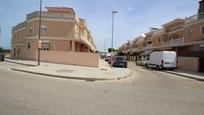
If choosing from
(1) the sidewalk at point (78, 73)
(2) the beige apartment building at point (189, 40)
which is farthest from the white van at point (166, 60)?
(1) the sidewalk at point (78, 73)

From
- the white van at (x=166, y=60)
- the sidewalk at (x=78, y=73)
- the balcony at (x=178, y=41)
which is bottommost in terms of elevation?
the sidewalk at (x=78, y=73)

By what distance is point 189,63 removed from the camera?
3472 centimetres

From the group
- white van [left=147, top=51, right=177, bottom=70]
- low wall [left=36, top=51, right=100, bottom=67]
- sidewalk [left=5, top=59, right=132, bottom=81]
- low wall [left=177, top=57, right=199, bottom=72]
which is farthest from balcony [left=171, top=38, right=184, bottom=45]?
sidewalk [left=5, top=59, right=132, bottom=81]

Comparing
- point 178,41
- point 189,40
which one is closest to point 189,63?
point 189,40

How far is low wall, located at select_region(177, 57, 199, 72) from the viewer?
32.1 meters

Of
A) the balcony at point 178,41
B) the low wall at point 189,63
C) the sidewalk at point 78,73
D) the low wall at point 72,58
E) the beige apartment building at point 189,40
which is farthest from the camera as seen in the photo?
the balcony at point 178,41

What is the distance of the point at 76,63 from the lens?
3438 cm

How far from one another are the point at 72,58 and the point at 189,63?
53.7 ft

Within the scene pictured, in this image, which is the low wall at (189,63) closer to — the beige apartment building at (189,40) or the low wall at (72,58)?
the beige apartment building at (189,40)

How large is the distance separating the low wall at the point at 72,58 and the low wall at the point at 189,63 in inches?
501

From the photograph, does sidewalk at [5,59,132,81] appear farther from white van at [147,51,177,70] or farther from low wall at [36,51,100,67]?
white van at [147,51,177,70]

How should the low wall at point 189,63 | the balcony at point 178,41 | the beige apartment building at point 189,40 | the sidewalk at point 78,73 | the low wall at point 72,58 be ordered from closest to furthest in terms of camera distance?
the sidewalk at point 78,73, the low wall at point 189,63, the beige apartment building at point 189,40, the low wall at point 72,58, the balcony at point 178,41

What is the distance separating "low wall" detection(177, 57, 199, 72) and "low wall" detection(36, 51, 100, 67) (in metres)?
12.7

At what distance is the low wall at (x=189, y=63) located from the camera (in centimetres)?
3211
